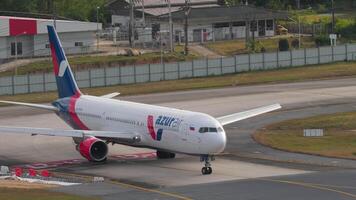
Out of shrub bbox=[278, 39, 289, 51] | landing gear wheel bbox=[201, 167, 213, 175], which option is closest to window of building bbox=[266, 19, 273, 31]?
shrub bbox=[278, 39, 289, 51]

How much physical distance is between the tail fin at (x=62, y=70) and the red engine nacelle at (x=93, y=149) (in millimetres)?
9951

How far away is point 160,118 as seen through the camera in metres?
63.8

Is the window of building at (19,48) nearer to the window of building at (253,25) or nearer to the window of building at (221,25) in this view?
the window of building at (221,25)

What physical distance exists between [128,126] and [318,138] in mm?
17619

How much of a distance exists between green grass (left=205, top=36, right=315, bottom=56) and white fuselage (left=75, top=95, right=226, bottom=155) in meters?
88.2

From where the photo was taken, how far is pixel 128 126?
67.1 meters

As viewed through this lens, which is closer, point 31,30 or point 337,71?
point 337,71

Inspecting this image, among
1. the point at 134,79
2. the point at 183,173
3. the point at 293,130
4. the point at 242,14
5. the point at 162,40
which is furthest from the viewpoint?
the point at 242,14

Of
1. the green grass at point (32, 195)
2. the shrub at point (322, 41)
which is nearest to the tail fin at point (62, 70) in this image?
the green grass at point (32, 195)

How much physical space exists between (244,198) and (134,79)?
8217 centimetres

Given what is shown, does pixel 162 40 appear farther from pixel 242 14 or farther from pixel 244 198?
pixel 244 198

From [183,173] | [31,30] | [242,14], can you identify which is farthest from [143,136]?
[242,14]

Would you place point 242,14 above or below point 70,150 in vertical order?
above

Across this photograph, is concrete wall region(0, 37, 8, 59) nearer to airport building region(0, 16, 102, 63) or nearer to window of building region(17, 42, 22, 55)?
airport building region(0, 16, 102, 63)
